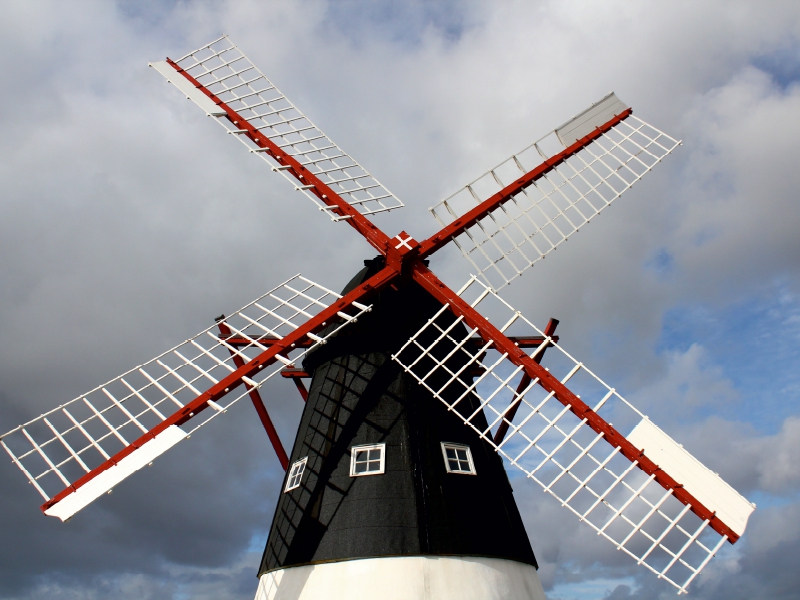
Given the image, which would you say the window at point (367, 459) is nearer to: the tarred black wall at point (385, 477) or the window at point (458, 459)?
the tarred black wall at point (385, 477)

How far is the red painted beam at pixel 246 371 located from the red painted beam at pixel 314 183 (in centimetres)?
85

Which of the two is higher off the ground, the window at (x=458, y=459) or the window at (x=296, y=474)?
the window at (x=458, y=459)

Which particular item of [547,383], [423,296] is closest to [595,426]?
[547,383]

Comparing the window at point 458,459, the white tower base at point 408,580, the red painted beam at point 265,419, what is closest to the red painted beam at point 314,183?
the red painted beam at point 265,419

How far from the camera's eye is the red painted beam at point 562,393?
6.73 m

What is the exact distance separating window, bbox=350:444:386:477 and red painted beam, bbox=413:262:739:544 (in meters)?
2.42

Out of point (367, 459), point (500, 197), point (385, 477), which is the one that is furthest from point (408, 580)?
point (500, 197)

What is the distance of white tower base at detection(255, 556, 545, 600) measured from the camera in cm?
684

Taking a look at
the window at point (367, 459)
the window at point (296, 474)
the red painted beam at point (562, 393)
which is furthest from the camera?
the window at point (296, 474)

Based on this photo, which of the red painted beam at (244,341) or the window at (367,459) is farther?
the red painted beam at (244,341)

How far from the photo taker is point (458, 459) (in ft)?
27.5

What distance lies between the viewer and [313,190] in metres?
10.8

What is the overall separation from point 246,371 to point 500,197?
18.9 feet

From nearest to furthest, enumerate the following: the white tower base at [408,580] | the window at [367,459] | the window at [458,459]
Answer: the white tower base at [408,580] → the window at [367,459] → the window at [458,459]
